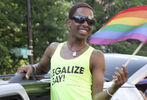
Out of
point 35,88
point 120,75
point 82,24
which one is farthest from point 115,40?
point 35,88

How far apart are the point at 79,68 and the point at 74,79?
0.09 metres

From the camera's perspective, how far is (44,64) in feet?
8.82

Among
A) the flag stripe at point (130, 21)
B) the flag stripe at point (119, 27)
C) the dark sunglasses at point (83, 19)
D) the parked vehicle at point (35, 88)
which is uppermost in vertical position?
the dark sunglasses at point (83, 19)

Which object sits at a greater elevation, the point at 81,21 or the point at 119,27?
the point at 81,21

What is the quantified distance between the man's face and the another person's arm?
0.31 meters

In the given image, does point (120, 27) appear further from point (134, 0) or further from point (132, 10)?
point (134, 0)

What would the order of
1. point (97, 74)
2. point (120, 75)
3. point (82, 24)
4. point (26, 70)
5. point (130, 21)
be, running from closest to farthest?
point (120, 75) → point (97, 74) → point (82, 24) → point (130, 21) → point (26, 70)

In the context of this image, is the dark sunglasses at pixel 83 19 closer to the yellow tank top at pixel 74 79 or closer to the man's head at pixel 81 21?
the man's head at pixel 81 21

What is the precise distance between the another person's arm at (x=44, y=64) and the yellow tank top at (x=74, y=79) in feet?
1.10

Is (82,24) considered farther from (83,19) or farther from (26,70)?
(26,70)

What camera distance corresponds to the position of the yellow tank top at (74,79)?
2.18m

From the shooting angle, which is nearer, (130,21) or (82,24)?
(82,24)

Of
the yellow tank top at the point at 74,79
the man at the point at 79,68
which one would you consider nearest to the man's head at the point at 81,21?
the man at the point at 79,68

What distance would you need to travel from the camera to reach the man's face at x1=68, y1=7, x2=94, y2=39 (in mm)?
2285
